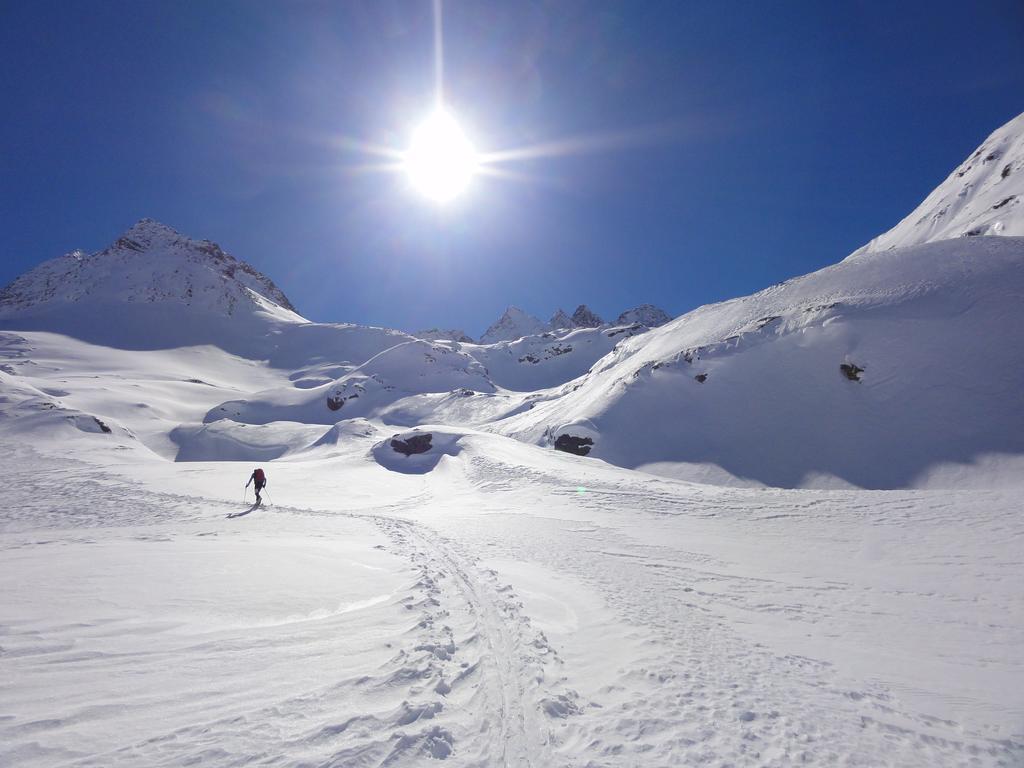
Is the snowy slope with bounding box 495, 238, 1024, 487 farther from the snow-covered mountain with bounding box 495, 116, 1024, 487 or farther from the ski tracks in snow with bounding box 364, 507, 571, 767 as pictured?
the ski tracks in snow with bounding box 364, 507, 571, 767

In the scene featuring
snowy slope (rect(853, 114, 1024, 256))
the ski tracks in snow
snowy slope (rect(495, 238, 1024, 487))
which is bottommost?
the ski tracks in snow

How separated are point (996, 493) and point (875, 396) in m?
10.9

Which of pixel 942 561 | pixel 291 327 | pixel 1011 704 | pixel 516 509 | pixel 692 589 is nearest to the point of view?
pixel 1011 704

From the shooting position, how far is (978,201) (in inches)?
1809

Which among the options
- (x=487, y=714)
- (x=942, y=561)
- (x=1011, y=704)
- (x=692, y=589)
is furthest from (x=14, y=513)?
(x=942, y=561)

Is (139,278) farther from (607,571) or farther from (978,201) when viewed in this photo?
(978,201)

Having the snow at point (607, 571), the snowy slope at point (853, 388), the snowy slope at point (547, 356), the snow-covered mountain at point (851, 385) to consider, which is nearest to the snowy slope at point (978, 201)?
the snow-covered mountain at point (851, 385)

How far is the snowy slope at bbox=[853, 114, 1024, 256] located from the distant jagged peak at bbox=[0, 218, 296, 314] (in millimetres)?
171491

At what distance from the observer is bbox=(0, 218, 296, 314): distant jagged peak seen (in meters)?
140

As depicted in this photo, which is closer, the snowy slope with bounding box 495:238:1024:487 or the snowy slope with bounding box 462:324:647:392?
the snowy slope with bounding box 495:238:1024:487

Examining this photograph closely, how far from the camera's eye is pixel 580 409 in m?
37.7

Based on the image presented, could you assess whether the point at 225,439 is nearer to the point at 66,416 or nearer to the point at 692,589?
the point at 66,416

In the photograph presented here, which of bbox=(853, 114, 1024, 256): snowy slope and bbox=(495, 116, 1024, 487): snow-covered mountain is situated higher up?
bbox=(853, 114, 1024, 256): snowy slope

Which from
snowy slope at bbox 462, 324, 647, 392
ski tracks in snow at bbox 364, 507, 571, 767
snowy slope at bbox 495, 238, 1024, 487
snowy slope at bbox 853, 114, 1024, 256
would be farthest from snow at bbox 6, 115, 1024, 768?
snowy slope at bbox 462, 324, 647, 392
